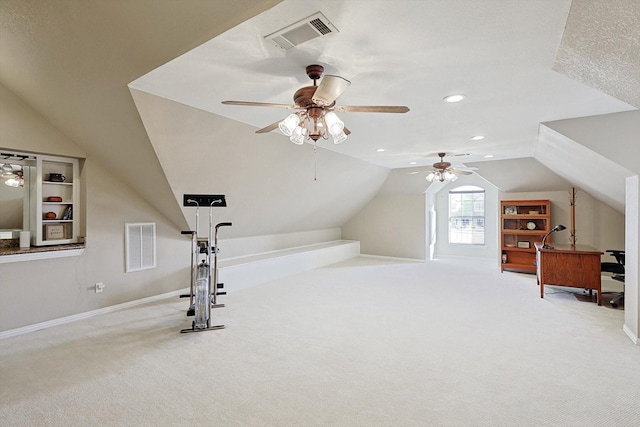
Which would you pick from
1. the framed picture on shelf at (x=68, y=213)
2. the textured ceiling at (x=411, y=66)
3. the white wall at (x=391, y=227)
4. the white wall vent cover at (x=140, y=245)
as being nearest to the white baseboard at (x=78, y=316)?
the white wall vent cover at (x=140, y=245)

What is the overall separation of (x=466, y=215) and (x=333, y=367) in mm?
7336

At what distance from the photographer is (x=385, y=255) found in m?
8.62

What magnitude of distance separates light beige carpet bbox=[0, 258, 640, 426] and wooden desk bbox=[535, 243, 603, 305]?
0.30 metres

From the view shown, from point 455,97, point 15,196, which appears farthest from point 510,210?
point 15,196

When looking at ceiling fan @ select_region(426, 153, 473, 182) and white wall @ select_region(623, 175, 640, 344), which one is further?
ceiling fan @ select_region(426, 153, 473, 182)

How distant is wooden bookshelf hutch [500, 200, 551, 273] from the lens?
643cm

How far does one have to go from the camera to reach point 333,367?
2604 millimetres

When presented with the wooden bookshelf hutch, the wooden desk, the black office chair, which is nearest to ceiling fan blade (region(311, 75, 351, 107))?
the wooden desk

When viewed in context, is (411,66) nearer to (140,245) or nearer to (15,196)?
(140,245)

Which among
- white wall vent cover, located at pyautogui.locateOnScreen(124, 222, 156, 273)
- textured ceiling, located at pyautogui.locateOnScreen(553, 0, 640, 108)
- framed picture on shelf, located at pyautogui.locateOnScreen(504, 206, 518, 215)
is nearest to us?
textured ceiling, located at pyautogui.locateOnScreen(553, 0, 640, 108)

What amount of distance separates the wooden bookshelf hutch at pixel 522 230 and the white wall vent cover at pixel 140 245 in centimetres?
679

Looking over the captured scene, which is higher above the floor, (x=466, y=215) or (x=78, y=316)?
(x=466, y=215)

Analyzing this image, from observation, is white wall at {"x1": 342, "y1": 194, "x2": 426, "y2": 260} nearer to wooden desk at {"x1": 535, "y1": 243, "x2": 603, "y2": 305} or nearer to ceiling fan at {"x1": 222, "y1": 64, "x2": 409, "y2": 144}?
wooden desk at {"x1": 535, "y1": 243, "x2": 603, "y2": 305}

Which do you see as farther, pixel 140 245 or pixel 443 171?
pixel 443 171
